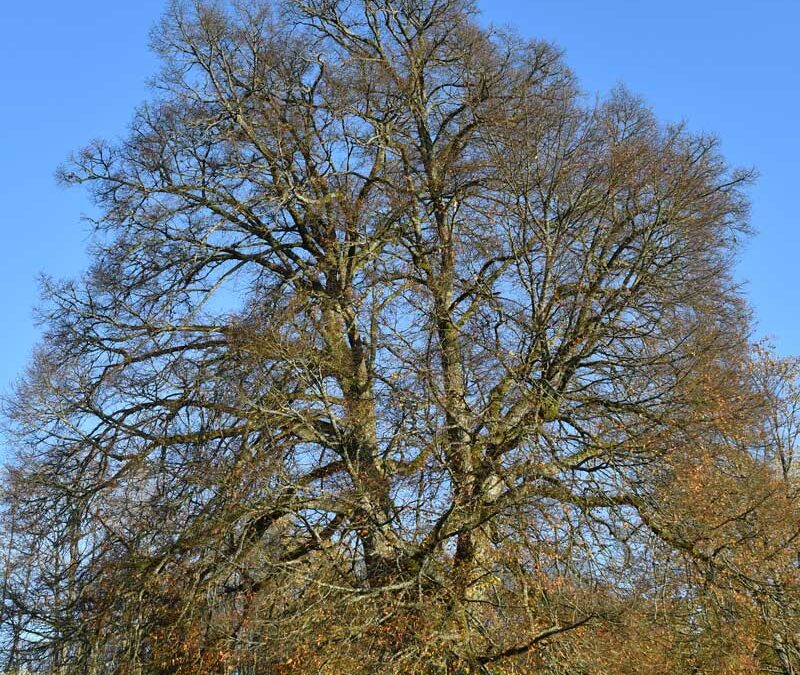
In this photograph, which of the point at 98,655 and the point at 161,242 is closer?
the point at 98,655

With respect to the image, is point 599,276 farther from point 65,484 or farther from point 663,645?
point 65,484

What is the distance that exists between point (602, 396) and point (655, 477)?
1.77 metres

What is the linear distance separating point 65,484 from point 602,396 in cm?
776

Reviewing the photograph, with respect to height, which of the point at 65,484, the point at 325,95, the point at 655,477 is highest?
the point at 325,95

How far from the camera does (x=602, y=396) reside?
537 inches

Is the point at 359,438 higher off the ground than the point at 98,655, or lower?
higher

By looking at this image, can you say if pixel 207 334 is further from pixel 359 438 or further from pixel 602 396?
pixel 602 396

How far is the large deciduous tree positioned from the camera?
11.6 meters

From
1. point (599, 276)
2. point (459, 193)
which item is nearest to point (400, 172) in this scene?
point (459, 193)

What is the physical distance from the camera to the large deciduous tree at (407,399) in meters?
11.6

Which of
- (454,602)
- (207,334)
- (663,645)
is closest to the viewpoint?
(454,602)

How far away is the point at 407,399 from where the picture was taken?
12492mm

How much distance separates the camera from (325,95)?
1583 cm

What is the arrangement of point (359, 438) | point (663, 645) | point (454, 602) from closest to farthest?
point (454, 602) < point (663, 645) < point (359, 438)
